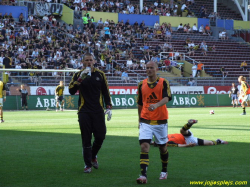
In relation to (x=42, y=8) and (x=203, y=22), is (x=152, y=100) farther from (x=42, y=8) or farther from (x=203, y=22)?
(x=203, y=22)

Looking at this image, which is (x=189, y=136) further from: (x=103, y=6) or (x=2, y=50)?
(x=103, y=6)

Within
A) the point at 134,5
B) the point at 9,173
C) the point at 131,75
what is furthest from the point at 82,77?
the point at 134,5

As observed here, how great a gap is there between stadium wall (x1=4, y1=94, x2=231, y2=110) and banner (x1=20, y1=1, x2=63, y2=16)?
1386 cm

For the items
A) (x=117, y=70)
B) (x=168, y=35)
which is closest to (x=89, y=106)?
(x=117, y=70)

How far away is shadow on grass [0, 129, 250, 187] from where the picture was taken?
8461 mm

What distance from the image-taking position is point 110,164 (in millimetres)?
10508

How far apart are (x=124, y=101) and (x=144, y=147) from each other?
114ft

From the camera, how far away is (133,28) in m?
56.7

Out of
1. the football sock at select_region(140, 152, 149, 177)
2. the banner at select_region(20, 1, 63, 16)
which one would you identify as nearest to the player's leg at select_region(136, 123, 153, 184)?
the football sock at select_region(140, 152, 149, 177)

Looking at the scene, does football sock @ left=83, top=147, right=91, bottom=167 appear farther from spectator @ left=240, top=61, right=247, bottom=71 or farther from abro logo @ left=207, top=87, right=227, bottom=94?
spectator @ left=240, top=61, right=247, bottom=71

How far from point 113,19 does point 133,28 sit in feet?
8.72

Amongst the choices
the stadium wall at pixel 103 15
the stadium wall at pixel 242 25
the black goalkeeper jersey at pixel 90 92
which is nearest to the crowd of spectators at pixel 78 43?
the stadium wall at pixel 103 15

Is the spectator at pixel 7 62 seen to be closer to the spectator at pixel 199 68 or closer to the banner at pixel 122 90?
the banner at pixel 122 90

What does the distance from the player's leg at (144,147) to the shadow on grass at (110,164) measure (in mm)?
165
